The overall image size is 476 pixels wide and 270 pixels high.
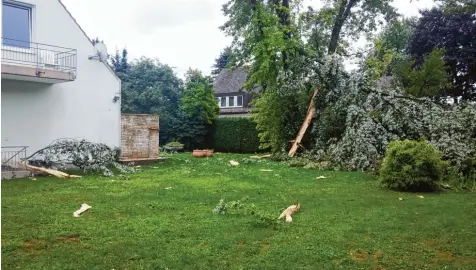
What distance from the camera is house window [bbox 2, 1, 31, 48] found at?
1231cm

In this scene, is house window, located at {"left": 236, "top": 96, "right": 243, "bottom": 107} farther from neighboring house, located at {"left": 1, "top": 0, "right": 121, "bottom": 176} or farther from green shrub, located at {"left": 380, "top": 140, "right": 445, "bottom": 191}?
green shrub, located at {"left": 380, "top": 140, "right": 445, "bottom": 191}

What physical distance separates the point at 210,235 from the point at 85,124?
35.8ft

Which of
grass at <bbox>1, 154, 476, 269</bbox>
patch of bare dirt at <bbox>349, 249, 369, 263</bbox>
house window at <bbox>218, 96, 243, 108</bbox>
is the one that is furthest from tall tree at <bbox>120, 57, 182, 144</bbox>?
patch of bare dirt at <bbox>349, 249, 369, 263</bbox>

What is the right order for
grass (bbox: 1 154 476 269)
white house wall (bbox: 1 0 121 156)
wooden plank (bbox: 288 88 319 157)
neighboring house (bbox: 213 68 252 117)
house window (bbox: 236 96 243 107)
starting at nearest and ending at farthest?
grass (bbox: 1 154 476 269)
white house wall (bbox: 1 0 121 156)
wooden plank (bbox: 288 88 319 157)
neighboring house (bbox: 213 68 252 117)
house window (bbox: 236 96 243 107)

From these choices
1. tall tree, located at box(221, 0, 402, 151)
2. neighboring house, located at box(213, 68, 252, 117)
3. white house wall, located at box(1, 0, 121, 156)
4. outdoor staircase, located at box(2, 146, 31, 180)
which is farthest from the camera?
neighboring house, located at box(213, 68, 252, 117)

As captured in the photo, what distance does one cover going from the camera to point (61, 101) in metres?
13.7

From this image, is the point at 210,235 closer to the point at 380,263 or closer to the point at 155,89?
the point at 380,263

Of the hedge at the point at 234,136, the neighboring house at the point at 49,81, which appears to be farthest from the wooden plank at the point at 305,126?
the hedge at the point at 234,136

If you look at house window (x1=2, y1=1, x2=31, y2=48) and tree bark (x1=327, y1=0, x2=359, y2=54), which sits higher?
tree bark (x1=327, y1=0, x2=359, y2=54)

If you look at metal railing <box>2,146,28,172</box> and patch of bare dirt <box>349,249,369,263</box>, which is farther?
metal railing <box>2,146,28,172</box>

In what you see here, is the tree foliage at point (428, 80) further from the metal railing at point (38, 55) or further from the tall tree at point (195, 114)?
the tall tree at point (195, 114)

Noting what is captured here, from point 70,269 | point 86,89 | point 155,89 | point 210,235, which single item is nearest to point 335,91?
point 86,89

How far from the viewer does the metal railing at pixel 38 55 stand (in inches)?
481

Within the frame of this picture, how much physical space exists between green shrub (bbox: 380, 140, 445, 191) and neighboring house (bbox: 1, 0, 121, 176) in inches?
407
